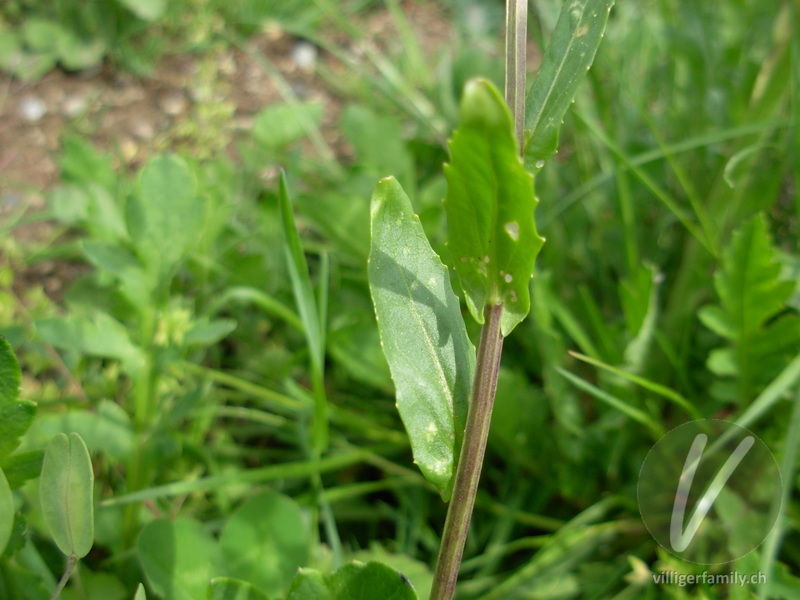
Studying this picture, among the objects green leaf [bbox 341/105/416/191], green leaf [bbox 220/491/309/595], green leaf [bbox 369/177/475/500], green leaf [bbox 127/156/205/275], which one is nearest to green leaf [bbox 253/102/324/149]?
green leaf [bbox 341/105/416/191]

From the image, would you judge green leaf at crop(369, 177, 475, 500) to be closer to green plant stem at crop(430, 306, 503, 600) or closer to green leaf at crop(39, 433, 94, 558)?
green plant stem at crop(430, 306, 503, 600)

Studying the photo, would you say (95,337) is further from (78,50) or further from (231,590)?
(78,50)

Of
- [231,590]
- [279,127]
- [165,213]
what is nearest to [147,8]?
[279,127]

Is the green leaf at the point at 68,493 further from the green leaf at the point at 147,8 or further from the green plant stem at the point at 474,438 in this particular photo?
the green leaf at the point at 147,8

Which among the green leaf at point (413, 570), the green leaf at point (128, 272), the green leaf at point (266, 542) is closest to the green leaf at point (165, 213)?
the green leaf at point (128, 272)

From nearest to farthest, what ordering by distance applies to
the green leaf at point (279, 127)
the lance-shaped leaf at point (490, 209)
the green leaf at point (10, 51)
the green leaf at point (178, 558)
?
the lance-shaped leaf at point (490, 209)
the green leaf at point (178, 558)
the green leaf at point (279, 127)
the green leaf at point (10, 51)

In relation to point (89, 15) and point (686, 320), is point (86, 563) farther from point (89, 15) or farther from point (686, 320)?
point (89, 15)
